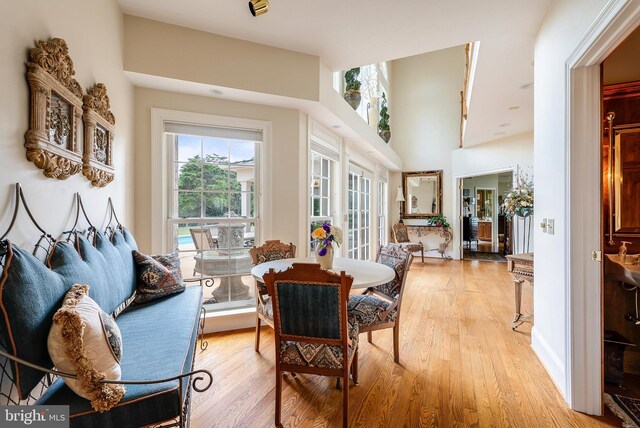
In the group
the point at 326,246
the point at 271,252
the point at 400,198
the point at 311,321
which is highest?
the point at 400,198

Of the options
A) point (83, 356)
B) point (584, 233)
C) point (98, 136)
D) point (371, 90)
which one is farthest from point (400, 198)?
point (83, 356)

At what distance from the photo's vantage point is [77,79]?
1718mm

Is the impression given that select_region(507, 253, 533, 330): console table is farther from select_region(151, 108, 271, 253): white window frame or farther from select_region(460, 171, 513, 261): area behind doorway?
select_region(460, 171, 513, 261): area behind doorway

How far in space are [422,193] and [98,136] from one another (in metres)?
7.18

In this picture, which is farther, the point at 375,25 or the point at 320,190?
the point at 320,190

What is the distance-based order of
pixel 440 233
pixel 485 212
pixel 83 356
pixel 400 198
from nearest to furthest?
pixel 83 356 < pixel 440 233 < pixel 400 198 < pixel 485 212

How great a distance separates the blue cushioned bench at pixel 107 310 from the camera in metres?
0.96

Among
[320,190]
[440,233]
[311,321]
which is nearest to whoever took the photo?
[311,321]

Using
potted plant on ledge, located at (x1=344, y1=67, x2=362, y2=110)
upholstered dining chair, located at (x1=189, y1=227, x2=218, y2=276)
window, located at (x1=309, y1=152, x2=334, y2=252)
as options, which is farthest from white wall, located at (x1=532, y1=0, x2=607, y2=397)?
upholstered dining chair, located at (x1=189, y1=227, x2=218, y2=276)

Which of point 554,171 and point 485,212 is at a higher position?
point 554,171

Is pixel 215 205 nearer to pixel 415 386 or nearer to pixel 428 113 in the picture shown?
pixel 415 386

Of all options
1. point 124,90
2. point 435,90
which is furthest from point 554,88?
point 435,90

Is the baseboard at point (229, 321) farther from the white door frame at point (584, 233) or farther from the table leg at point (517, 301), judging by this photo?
the table leg at point (517, 301)

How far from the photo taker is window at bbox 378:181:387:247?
7028 millimetres
